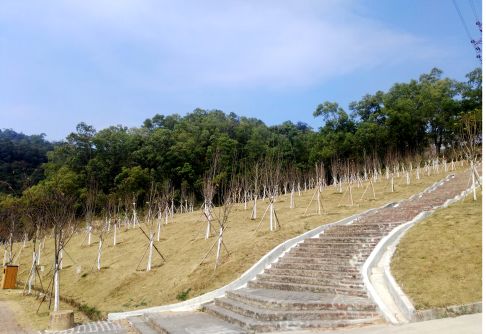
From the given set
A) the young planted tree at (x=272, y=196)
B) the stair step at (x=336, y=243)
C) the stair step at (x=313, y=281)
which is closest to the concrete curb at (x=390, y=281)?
the stair step at (x=313, y=281)

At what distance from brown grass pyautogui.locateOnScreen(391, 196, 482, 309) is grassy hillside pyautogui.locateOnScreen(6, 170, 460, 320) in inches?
174

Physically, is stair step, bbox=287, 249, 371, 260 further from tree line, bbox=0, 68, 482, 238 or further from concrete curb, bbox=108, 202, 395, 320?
tree line, bbox=0, 68, 482, 238

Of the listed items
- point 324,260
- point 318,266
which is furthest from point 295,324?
point 324,260

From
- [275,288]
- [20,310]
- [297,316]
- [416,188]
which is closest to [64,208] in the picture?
[20,310]

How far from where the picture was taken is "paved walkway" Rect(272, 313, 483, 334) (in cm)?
668

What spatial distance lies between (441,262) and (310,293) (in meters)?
2.88

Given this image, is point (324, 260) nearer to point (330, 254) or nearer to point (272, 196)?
point (330, 254)

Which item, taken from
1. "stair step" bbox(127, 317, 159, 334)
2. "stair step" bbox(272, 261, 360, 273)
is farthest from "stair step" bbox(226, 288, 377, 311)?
"stair step" bbox(127, 317, 159, 334)

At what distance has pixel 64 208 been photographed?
15578 millimetres

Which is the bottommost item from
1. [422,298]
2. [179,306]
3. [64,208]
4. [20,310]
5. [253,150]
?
[20,310]

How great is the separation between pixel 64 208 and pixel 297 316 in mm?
10540

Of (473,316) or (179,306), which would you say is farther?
(179,306)

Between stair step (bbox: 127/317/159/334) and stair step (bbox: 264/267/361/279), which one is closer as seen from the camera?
stair step (bbox: 127/317/159/334)

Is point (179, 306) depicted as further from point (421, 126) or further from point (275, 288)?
Result: point (421, 126)
